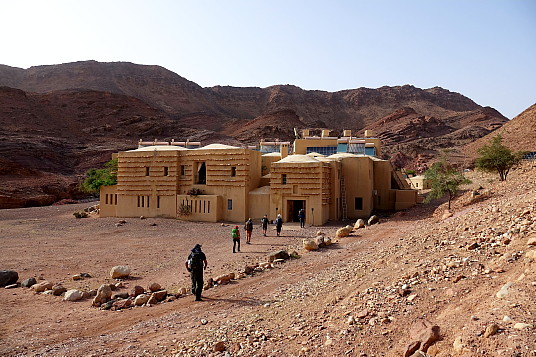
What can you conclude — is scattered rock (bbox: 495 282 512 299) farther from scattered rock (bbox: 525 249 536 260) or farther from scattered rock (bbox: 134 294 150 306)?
scattered rock (bbox: 134 294 150 306)

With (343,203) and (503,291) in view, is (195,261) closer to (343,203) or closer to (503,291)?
(503,291)

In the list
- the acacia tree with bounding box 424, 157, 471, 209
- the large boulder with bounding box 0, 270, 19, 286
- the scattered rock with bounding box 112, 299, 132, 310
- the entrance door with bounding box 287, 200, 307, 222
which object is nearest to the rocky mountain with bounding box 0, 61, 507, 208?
the entrance door with bounding box 287, 200, 307, 222

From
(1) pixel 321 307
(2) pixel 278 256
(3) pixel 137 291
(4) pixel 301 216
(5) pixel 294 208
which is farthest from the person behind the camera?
(5) pixel 294 208

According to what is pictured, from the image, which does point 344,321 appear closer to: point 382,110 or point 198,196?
point 198,196

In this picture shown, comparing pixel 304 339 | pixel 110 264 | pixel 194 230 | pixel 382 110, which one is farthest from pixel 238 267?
pixel 382 110

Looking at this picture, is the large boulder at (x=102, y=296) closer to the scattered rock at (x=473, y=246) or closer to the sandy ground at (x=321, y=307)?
the sandy ground at (x=321, y=307)

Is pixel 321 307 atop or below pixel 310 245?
below

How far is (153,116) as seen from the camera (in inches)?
3765

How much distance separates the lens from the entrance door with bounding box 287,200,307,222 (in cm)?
2588

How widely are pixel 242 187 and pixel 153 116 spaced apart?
74672mm

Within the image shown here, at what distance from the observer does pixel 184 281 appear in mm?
12141

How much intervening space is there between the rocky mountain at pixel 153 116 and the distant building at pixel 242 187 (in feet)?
74.0

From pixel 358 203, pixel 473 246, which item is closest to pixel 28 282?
pixel 473 246

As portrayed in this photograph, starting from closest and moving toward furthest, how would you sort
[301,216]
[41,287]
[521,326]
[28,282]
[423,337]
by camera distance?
1. [521,326]
2. [423,337]
3. [41,287]
4. [28,282]
5. [301,216]
